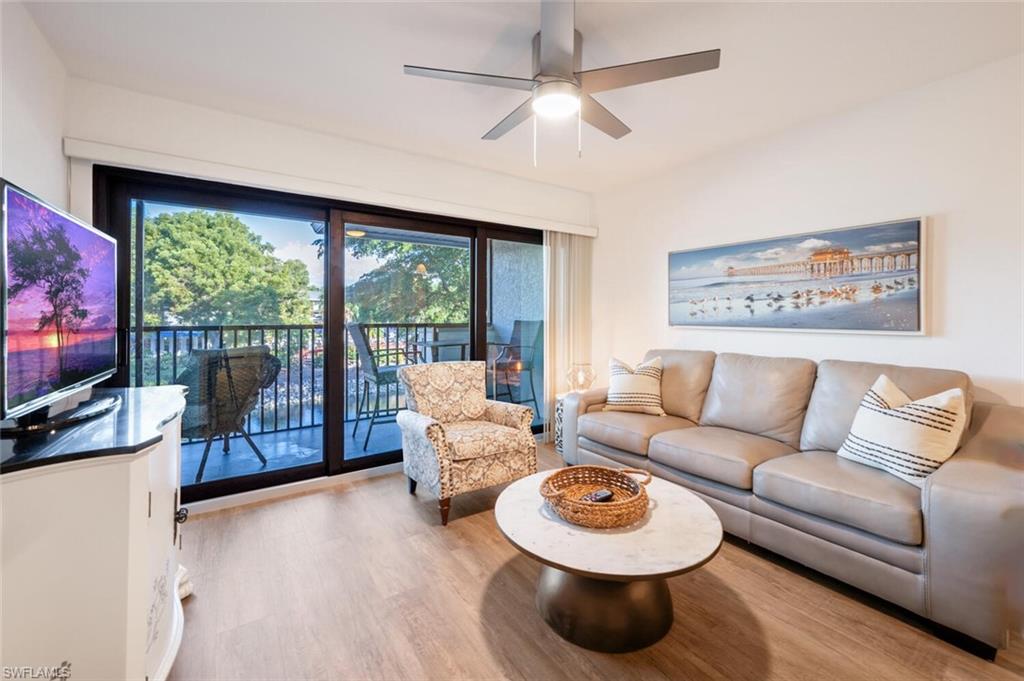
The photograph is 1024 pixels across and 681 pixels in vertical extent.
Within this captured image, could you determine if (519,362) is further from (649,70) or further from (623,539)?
(649,70)

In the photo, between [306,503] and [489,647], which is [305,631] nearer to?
[489,647]

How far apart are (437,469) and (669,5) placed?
250cm

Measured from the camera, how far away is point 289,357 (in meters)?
3.11

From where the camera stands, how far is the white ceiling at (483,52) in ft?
5.88

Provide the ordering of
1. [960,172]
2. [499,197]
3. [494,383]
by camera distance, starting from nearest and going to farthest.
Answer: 1. [960,172]
2. [499,197]
3. [494,383]

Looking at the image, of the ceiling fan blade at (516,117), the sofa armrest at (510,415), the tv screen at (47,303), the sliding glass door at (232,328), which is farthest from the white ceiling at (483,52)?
the sofa armrest at (510,415)

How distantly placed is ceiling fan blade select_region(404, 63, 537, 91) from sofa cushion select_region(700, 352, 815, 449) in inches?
Result: 89.1

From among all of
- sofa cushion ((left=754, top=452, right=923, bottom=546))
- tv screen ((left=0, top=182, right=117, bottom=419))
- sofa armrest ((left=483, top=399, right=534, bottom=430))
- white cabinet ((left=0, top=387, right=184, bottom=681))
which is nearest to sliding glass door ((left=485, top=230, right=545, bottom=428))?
sofa armrest ((left=483, top=399, right=534, bottom=430))

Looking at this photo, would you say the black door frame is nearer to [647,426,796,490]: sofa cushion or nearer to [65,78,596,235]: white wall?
[65,78,596,235]: white wall

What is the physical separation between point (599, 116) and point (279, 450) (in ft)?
10.0

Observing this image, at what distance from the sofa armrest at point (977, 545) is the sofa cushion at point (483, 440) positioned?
6.31ft

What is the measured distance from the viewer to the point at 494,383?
414cm

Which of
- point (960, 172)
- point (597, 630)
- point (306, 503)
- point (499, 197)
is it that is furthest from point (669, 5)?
point (306, 503)

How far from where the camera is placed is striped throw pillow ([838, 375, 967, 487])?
71.9 inches
